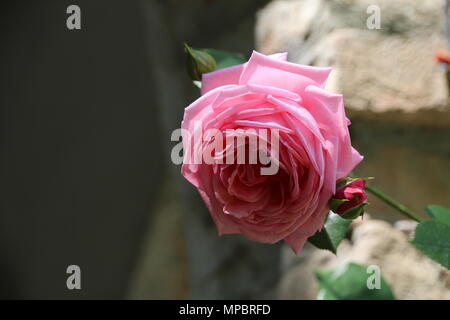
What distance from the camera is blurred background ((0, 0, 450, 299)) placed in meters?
0.87

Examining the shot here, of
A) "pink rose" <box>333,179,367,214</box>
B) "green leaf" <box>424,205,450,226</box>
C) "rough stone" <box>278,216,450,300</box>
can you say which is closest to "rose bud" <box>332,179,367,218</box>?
"pink rose" <box>333,179,367,214</box>

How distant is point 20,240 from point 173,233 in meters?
0.46

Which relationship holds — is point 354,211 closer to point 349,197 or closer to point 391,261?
point 349,197

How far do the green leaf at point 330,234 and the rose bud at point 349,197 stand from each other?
7 centimetres

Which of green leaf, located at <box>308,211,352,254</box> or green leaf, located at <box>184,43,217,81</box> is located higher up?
green leaf, located at <box>184,43,217,81</box>

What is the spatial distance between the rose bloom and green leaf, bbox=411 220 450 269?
108mm

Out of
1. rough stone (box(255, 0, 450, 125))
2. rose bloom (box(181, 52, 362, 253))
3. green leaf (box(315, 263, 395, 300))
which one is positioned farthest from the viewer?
rough stone (box(255, 0, 450, 125))

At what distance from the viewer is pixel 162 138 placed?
1443 mm

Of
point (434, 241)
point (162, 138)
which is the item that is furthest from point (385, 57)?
point (162, 138)

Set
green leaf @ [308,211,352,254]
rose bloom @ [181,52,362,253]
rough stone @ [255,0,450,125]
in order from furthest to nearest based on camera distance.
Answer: rough stone @ [255,0,450,125] → green leaf @ [308,211,352,254] → rose bloom @ [181,52,362,253]

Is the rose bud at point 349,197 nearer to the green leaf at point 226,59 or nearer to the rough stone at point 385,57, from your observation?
the green leaf at point 226,59

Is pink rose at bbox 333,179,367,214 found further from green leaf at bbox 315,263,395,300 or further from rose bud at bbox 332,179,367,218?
green leaf at bbox 315,263,395,300

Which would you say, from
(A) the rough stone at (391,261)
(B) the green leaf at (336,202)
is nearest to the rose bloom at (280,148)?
(B) the green leaf at (336,202)
